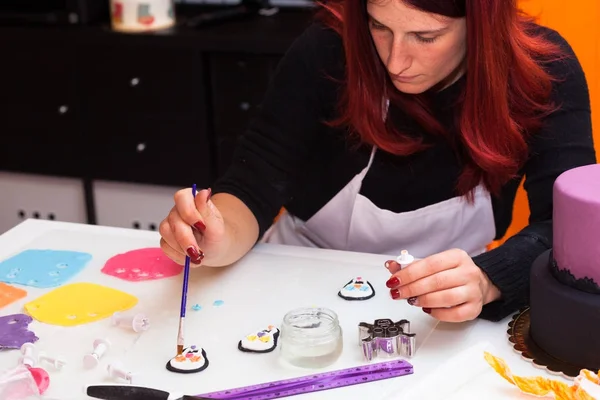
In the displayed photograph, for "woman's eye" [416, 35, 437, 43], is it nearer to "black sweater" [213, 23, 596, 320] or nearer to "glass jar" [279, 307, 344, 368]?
"black sweater" [213, 23, 596, 320]

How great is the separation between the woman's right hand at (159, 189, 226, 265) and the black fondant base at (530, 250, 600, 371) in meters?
0.45

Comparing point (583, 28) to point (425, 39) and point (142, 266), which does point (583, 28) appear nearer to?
point (425, 39)

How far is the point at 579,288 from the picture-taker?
41.4 inches

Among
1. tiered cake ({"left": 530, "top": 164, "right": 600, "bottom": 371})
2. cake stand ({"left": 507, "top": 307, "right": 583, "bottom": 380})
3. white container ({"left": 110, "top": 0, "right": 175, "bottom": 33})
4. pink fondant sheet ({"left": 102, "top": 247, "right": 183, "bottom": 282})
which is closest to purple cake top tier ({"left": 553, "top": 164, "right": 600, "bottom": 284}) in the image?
tiered cake ({"left": 530, "top": 164, "right": 600, "bottom": 371})

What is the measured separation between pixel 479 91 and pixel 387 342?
46 cm

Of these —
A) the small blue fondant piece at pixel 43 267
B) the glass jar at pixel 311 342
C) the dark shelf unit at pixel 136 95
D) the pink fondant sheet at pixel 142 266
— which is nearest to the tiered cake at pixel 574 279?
the glass jar at pixel 311 342

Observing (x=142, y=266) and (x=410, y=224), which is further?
(x=410, y=224)

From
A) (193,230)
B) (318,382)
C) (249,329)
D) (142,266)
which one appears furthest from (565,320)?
(142,266)

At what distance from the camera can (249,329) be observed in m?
1.18

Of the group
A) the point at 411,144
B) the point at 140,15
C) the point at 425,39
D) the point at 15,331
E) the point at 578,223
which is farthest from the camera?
the point at 140,15

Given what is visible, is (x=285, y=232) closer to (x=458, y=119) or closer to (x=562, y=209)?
(x=458, y=119)

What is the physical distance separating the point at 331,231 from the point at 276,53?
96 cm

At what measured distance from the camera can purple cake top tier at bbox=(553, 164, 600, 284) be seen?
1.02m

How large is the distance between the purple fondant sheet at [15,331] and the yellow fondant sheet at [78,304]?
0.07ft
